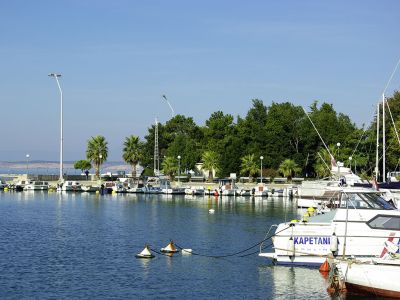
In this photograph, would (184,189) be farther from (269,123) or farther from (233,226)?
(233,226)

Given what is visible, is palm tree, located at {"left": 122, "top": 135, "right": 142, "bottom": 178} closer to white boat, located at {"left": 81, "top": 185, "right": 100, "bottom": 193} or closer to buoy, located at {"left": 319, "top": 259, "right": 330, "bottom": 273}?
white boat, located at {"left": 81, "top": 185, "right": 100, "bottom": 193}

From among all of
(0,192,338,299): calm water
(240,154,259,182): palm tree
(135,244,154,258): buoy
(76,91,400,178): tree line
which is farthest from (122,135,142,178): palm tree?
(135,244,154,258): buoy

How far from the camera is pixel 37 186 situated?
142875 millimetres

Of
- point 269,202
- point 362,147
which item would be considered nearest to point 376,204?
point 269,202

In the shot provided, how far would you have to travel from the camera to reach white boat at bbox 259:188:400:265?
37.2 m

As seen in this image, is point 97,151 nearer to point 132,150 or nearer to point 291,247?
point 132,150

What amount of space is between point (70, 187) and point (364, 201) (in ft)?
342

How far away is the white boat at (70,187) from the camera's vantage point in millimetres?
136500

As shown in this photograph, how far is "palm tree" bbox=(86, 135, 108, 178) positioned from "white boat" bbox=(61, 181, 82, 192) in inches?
532

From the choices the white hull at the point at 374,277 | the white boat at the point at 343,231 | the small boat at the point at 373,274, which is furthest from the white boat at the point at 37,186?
the white hull at the point at 374,277

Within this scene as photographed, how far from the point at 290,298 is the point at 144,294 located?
280 inches

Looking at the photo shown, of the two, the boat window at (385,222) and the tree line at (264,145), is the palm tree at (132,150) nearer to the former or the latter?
the tree line at (264,145)

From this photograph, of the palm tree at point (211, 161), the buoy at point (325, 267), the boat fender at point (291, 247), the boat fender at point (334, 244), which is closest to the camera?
the boat fender at point (334, 244)

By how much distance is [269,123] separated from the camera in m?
139
